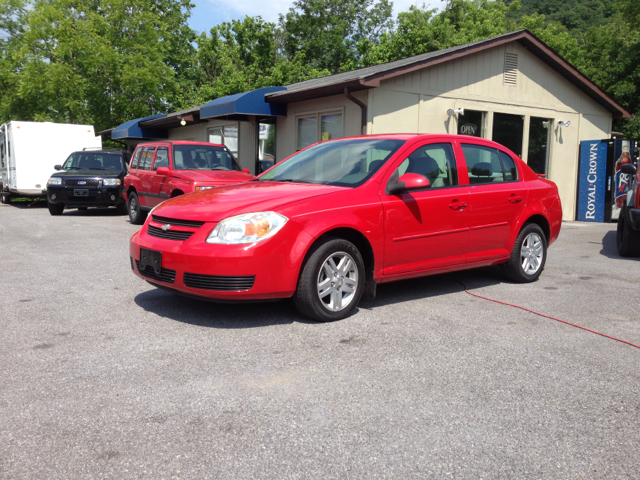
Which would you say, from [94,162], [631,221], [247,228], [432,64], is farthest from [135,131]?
[247,228]

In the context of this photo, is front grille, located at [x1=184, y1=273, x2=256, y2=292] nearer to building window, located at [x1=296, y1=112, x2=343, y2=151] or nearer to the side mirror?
the side mirror

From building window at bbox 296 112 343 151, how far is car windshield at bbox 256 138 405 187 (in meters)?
7.16

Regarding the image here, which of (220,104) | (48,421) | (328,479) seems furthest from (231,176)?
(328,479)

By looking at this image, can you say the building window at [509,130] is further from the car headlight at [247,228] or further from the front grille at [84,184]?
the car headlight at [247,228]

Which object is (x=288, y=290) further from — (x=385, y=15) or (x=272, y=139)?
(x=385, y=15)

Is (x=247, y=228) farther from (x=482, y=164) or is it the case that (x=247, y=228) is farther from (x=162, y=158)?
(x=162, y=158)

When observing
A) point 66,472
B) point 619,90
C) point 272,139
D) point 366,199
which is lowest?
point 66,472

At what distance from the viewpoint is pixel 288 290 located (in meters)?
4.64

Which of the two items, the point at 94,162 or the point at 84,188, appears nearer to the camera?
the point at 84,188

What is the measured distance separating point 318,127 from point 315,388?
36.8 feet

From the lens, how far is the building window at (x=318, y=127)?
13.6 metres

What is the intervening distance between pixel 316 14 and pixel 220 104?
41149mm

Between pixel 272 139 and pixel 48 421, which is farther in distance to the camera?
pixel 272 139

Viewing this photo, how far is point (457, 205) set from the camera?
18.9 ft
